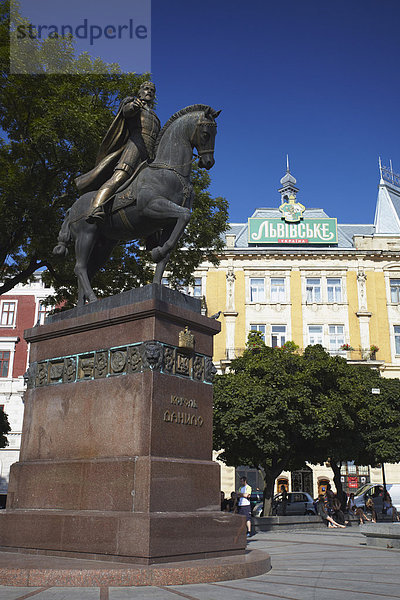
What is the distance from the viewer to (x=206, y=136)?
26.1ft

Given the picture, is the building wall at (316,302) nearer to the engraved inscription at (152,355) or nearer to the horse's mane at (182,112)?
the horse's mane at (182,112)

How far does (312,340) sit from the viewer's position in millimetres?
44031

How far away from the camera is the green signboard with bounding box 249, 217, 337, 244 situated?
46844mm

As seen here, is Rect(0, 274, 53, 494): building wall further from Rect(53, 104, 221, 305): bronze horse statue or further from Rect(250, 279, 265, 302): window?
Rect(53, 104, 221, 305): bronze horse statue

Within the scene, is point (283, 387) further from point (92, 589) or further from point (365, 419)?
point (92, 589)

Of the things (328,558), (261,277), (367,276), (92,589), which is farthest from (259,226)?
(92,589)

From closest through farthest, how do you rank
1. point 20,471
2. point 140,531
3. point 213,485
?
1. point 140,531
2. point 213,485
3. point 20,471

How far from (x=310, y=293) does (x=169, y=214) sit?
38749 mm

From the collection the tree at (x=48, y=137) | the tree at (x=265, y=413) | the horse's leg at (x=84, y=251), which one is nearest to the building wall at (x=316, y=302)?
the tree at (x=265, y=413)

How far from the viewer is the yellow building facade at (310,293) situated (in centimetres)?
4338

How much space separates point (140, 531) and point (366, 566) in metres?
3.03

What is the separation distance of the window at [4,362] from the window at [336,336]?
78.9 feet

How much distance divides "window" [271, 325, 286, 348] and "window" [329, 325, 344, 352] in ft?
11.5

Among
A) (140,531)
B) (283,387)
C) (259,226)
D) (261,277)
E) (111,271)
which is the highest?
(259,226)
